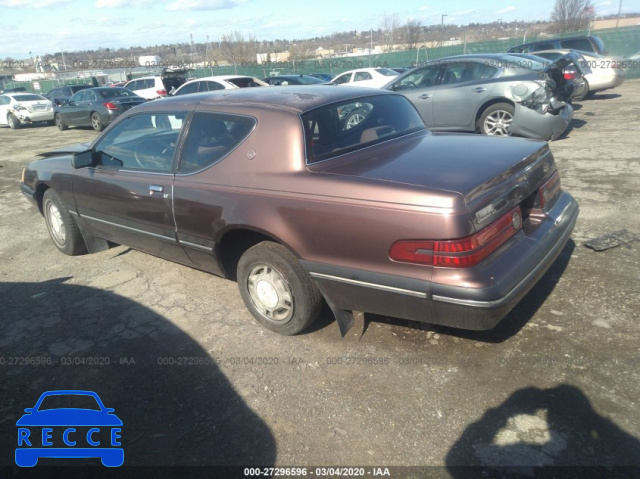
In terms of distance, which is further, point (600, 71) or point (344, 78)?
point (344, 78)

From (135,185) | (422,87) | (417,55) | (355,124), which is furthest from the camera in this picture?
(417,55)

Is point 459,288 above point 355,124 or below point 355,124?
below

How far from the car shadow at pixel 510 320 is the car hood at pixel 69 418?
1.72 meters

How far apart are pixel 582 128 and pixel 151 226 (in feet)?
30.6

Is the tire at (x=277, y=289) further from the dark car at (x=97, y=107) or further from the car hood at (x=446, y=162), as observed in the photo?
the dark car at (x=97, y=107)

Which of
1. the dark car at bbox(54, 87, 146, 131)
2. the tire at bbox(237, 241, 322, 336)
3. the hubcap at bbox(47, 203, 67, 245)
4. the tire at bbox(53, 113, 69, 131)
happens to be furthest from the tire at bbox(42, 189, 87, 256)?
the tire at bbox(53, 113, 69, 131)

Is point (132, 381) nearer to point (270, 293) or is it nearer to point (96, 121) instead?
point (270, 293)

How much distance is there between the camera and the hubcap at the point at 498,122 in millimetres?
7928

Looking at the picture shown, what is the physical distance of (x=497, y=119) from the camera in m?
8.05

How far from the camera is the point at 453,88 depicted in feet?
27.6

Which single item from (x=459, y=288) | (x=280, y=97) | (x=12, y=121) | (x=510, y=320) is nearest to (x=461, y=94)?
(x=280, y=97)

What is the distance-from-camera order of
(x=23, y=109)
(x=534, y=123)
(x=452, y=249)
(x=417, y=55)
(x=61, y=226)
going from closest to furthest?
1. (x=452, y=249)
2. (x=61, y=226)
3. (x=534, y=123)
4. (x=23, y=109)
5. (x=417, y=55)

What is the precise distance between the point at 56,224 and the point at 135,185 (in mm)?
1920

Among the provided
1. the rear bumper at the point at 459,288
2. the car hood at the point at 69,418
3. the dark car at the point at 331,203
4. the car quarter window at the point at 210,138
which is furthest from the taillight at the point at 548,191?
the car hood at the point at 69,418
